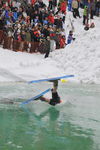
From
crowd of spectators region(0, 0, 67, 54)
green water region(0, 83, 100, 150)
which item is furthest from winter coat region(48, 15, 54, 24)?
green water region(0, 83, 100, 150)

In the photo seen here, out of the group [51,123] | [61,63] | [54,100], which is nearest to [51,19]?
[61,63]

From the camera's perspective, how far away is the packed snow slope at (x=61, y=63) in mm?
18806

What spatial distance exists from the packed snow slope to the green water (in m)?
3.29

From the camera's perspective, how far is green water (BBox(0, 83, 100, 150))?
8833 mm

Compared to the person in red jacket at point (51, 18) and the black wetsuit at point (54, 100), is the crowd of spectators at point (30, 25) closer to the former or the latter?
the person in red jacket at point (51, 18)

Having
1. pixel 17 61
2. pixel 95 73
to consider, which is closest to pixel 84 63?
pixel 95 73

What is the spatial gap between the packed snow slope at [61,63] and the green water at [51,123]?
3.29 metres

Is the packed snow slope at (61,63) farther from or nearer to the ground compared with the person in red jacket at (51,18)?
nearer to the ground

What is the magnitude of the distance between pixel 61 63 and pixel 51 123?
1061 cm

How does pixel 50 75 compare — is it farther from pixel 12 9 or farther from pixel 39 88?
pixel 12 9

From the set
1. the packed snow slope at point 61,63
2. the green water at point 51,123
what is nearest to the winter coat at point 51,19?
the packed snow slope at point 61,63

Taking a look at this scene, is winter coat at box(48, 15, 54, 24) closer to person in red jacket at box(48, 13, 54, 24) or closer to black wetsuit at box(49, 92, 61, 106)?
person in red jacket at box(48, 13, 54, 24)

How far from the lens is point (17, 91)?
50.4ft

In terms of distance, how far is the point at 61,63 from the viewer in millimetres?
21156
